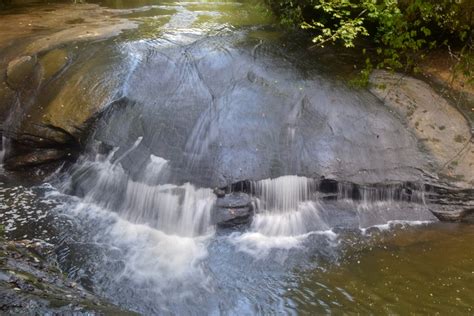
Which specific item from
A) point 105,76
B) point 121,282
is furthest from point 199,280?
point 105,76

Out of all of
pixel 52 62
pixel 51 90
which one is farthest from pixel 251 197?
pixel 52 62

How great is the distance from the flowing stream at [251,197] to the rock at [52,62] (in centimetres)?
24

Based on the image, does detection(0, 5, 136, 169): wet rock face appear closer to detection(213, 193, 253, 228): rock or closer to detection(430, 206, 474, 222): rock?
detection(213, 193, 253, 228): rock

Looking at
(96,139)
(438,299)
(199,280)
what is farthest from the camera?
(96,139)

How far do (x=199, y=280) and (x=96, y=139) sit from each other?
9.63 ft

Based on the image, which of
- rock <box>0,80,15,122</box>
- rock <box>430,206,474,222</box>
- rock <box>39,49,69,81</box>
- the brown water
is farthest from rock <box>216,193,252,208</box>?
rock <box>0,80,15,122</box>

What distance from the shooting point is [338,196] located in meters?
6.08

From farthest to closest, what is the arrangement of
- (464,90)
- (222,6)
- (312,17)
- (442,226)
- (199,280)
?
(222,6) → (312,17) → (464,90) → (442,226) → (199,280)

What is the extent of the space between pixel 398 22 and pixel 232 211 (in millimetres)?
3218

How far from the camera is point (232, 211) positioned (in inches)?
227

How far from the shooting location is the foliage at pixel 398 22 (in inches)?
213

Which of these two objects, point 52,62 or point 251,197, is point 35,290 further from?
point 52,62

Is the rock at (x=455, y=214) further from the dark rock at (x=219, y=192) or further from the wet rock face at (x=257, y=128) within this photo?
the dark rock at (x=219, y=192)

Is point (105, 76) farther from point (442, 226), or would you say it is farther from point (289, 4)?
point (442, 226)
